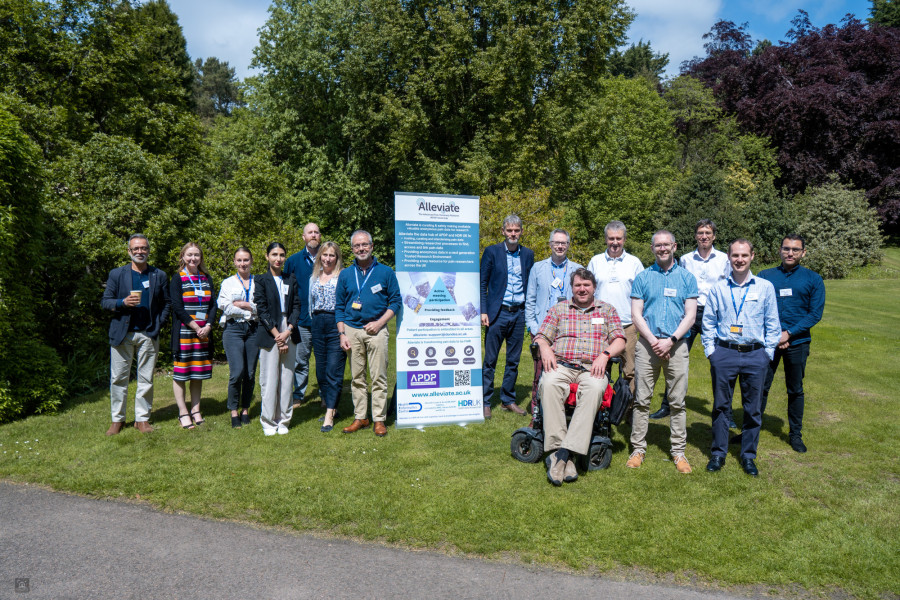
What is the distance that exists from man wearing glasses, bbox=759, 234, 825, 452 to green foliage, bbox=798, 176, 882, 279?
2301 cm

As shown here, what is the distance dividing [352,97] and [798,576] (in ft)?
76.9

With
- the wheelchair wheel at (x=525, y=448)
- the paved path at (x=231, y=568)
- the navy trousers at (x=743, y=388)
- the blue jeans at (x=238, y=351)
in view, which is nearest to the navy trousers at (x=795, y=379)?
the navy trousers at (x=743, y=388)

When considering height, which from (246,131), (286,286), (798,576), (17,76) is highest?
(246,131)

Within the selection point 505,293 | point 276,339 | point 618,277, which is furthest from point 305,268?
point 618,277

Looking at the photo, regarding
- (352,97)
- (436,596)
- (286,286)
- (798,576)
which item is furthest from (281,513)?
(352,97)

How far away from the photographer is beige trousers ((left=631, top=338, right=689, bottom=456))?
17.3 ft

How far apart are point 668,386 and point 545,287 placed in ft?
6.01

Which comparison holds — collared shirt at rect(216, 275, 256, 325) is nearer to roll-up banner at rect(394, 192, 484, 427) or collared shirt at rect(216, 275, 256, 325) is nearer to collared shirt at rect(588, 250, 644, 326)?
roll-up banner at rect(394, 192, 484, 427)

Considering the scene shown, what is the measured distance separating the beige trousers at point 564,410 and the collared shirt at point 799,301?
7.67 ft

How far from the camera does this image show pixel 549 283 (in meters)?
6.55

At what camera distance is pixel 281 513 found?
431cm

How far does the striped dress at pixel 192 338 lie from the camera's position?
6410 millimetres

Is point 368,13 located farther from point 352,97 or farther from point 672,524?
point 672,524

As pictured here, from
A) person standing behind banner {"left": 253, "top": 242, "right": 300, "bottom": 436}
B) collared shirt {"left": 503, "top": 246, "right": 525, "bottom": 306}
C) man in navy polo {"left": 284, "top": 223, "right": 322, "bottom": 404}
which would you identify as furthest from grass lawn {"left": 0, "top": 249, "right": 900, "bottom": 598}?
collared shirt {"left": 503, "top": 246, "right": 525, "bottom": 306}
